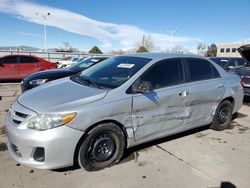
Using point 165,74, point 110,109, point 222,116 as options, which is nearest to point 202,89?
point 165,74

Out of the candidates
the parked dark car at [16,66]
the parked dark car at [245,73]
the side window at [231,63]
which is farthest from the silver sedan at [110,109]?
the parked dark car at [16,66]

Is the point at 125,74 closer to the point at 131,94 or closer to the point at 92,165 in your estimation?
the point at 131,94

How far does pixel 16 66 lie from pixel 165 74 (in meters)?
10.2

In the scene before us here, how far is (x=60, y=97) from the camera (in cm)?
321

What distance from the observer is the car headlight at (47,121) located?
2.86m

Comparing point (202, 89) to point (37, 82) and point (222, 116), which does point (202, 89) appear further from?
point (37, 82)

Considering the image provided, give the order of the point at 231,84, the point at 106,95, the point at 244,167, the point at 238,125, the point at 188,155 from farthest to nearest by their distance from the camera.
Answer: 1. the point at 238,125
2. the point at 231,84
3. the point at 188,155
4. the point at 244,167
5. the point at 106,95

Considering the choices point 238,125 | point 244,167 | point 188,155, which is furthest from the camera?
point 238,125

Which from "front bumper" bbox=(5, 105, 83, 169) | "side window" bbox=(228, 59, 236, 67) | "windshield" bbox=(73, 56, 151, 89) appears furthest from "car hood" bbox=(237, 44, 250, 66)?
"front bumper" bbox=(5, 105, 83, 169)

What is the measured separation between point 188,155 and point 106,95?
172cm

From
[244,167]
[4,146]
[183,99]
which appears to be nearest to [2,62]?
[4,146]

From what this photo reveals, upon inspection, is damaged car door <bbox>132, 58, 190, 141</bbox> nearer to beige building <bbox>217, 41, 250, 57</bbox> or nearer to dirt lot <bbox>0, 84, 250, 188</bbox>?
dirt lot <bbox>0, 84, 250, 188</bbox>

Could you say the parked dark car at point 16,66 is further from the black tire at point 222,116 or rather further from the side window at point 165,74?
the black tire at point 222,116

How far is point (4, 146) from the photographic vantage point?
393 centimetres
